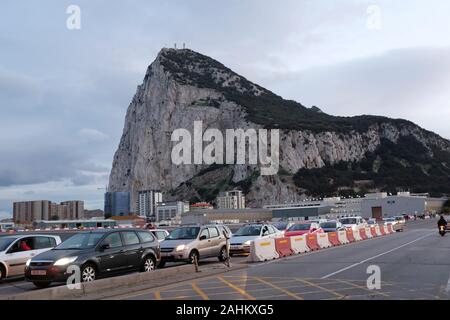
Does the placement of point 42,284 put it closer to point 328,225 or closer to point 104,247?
point 104,247

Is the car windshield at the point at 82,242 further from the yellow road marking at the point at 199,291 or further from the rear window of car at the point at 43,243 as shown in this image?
the rear window of car at the point at 43,243

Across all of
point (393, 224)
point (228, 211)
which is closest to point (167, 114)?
point (228, 211)

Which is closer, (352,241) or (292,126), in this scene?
(352,241)

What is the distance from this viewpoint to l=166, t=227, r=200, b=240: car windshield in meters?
20.0

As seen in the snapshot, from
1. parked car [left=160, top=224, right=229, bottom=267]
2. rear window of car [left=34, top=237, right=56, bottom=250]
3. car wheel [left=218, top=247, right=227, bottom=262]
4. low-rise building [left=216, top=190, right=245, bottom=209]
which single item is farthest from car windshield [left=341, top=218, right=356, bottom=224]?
low-rise building [left=216, top=190, right=245, bottom=209]

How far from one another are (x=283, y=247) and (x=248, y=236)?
256cm

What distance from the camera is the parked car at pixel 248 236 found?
24095 mm

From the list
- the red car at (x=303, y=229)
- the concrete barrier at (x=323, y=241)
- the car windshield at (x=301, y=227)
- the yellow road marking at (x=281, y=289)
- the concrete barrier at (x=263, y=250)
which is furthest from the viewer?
the car windshield at (x=301, y=227)

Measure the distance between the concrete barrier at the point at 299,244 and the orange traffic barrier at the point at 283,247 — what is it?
38 cm

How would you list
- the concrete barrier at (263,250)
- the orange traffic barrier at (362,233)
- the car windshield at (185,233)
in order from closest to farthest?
the car windshield at (185,233)
the concrete barrier at (263,250)
the orange traffic barrier at (362,233)

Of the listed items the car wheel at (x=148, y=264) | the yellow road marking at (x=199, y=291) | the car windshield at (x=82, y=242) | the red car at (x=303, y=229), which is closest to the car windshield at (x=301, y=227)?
the red car at (x=303, y=229)
